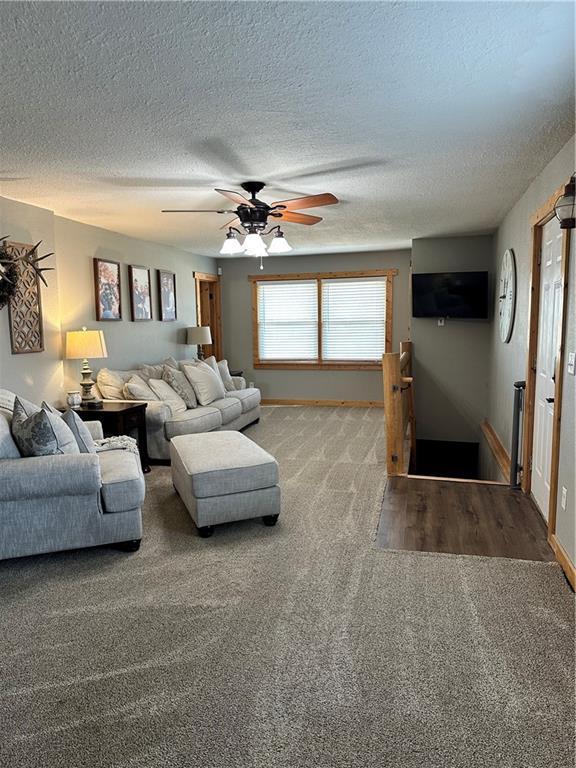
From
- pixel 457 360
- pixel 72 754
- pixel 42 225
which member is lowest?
pixel 72 754

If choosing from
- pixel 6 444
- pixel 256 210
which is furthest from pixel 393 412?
pixel 6 444

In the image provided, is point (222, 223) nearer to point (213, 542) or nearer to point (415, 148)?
point (415, 148)

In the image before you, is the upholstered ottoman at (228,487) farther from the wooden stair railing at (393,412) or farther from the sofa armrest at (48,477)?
the wooden stair railing at (393,412)

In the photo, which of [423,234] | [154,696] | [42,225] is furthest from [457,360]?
[154,696]

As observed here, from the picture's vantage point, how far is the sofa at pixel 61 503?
9.73 feet

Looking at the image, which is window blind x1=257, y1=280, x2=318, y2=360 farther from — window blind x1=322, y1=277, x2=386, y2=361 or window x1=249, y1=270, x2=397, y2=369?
window blind x1=322, y1=277, x2=386, y2=361

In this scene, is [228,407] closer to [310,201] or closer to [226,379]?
[226,379]

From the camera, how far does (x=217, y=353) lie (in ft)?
29.2

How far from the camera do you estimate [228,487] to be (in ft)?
11.3

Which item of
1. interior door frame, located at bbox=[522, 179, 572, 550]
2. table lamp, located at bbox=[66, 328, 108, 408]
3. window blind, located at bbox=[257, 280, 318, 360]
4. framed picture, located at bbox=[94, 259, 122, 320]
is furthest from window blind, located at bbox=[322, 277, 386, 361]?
table lamp, located at bbox=[66, 328, 108, 408]

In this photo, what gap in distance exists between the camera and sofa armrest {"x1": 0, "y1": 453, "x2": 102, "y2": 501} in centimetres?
293

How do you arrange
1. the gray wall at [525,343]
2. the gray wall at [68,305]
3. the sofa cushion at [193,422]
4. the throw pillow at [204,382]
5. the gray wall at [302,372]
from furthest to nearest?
the gray wall at [302,372] → the throw pillow at [204,382] → the sofa cushion at [193,422] → the gray wall at [68,305] → the gray wall at [525,343]

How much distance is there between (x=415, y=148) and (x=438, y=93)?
78 cm

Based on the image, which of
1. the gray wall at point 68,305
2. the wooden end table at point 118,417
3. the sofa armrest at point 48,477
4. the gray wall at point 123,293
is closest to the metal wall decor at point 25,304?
the gray wall at point 68,305
